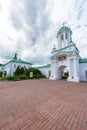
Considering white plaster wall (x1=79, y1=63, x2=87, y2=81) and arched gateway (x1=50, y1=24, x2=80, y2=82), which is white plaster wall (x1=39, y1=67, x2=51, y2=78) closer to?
arched gateway (x1=50, y1=24, x2=80, y2=82)

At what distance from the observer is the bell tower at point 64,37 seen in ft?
71.4

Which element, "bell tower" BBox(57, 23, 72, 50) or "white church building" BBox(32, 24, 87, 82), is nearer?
"white church building" BBox(32, 24, 87, 82)

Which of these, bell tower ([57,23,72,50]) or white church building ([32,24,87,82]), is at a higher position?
bell tower ([57,23,72,50])

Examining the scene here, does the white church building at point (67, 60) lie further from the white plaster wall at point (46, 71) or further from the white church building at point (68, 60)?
the white plaster wall at point (46, 71)

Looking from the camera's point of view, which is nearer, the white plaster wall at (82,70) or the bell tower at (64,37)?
the white plaster wall at (82,70)

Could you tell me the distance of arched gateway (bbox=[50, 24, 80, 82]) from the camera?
55.1ft

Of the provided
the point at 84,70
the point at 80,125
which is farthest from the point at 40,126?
the point at 84,70

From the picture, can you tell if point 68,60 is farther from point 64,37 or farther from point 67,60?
point 64,37

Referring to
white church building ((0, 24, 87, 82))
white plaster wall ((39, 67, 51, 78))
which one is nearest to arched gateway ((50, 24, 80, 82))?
white church building ((0, 24, 87, 82))

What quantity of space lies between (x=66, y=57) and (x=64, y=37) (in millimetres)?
6799

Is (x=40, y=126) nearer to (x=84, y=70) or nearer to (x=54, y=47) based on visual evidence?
(x=84, y=70)

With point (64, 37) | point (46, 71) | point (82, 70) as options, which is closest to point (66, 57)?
point (82, 70)

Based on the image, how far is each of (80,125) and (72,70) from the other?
53.4 ft

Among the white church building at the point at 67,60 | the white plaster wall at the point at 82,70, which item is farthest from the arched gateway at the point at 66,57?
the white plaster wall at the point at 82,70
